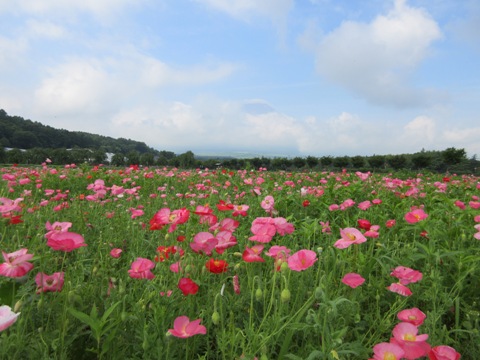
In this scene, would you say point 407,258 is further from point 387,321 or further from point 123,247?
point 123,247

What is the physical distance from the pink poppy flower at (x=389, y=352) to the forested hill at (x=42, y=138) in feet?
161

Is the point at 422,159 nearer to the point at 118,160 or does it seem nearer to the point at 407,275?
the point at 118,160

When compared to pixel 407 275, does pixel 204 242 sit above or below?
above

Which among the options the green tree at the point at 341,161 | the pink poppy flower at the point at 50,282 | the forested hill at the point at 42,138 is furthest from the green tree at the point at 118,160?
the forested hill at the point at 42,138

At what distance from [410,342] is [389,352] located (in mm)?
82

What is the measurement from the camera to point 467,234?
2.46 metres

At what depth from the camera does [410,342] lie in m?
0.96

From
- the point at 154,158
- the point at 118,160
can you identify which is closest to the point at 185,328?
the point at 118,160

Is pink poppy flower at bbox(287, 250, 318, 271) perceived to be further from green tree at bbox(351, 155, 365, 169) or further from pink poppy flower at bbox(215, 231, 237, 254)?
green tree at bbox(351, 155, 365, 169)

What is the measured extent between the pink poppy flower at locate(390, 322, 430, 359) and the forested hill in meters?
49.0

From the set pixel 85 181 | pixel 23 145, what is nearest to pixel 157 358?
pixel 85 181

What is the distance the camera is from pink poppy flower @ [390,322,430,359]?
0.94m

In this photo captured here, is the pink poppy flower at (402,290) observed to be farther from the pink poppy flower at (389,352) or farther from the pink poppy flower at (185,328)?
the pink poppy flower at (185,328)

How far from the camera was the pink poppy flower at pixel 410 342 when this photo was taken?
0.94 metres
